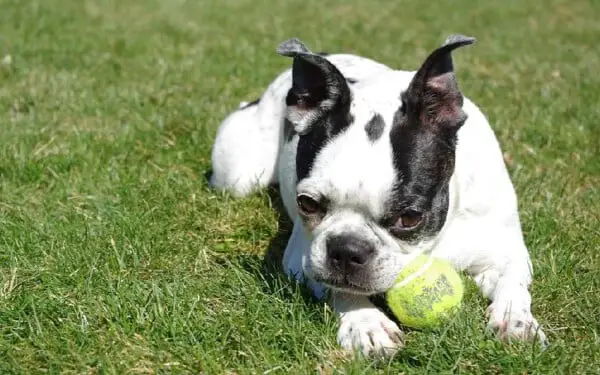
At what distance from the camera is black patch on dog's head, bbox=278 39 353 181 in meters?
4.39

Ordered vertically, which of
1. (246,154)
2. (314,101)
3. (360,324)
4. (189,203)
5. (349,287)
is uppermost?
(314,101)

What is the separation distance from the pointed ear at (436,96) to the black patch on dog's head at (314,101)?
35 cm

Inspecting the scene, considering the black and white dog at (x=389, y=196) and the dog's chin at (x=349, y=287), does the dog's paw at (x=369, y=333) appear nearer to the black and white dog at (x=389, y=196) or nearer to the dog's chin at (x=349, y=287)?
the black and white dog at (x=389, y=196)

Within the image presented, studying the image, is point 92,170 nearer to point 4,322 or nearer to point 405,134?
point 4,322

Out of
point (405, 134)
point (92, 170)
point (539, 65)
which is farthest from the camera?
point (539, 65)

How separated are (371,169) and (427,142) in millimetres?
433

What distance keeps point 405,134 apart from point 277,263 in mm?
1383

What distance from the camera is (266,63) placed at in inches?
382

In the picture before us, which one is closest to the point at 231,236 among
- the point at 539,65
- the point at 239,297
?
the point at 239,297

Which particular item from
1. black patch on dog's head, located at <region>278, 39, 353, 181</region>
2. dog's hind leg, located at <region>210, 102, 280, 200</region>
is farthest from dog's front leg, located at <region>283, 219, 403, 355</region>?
dog's hind leg, located at <region>210, 102, 280, 200</region>

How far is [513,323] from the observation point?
166 inches

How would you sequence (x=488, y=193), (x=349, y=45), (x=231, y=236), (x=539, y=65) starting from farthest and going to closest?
(x=349, y=45)
(x=539, y=65)
(x=231, y=236)
(x=488, y=193)

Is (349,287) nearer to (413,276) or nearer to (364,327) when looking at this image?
(364,327)

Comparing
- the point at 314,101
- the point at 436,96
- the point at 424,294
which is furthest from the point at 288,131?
the point at 424,294
